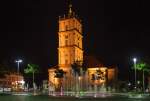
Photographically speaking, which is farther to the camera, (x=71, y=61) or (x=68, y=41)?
(x=68, y=41)

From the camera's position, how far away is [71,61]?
348ft

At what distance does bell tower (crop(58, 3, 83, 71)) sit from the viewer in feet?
347

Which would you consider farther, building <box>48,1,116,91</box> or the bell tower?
the bell tower

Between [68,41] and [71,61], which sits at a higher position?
[68,41]

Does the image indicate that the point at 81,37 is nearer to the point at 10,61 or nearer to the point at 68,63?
the point at 68,63

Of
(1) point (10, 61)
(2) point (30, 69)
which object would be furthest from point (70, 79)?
(1) point (10, 61)

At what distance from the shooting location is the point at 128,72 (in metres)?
108

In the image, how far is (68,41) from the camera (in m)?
107

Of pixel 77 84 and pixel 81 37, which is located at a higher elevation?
pixel 81 37

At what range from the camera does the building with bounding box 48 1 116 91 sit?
10550cm

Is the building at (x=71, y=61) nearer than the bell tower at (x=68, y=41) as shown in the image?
Yes

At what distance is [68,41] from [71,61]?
20.3 feet

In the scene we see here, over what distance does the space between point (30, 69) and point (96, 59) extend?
85.7 ft

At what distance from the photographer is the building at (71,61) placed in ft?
346
